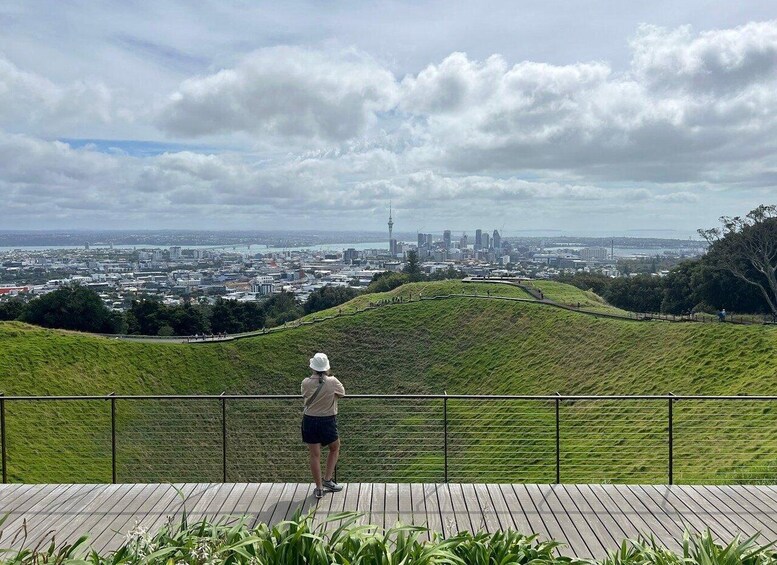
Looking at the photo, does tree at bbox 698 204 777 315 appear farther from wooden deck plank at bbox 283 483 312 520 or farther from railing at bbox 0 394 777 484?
wooden deck plank at bbox 283 483 312 520

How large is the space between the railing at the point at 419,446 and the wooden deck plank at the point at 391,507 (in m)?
6.75

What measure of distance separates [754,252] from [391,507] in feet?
133

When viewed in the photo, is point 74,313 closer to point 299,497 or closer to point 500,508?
point 299,497

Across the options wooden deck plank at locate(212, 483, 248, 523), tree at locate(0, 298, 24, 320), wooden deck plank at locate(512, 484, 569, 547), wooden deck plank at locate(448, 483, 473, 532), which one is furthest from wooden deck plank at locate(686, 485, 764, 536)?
tree at locate(0, 298, 24, 320)

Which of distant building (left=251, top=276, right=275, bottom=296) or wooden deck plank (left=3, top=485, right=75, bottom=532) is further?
distant building (left=251, top=276, right=275, bottom=296)

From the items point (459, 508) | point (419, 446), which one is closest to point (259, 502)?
point (459, 508)

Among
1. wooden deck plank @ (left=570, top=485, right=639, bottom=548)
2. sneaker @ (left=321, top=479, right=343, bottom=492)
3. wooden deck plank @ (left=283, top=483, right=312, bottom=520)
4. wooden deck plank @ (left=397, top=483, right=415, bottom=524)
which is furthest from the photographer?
sneaker @ (left=321, top=479, right=343, bottom=492)

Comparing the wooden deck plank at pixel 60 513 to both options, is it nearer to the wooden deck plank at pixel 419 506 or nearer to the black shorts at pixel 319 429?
the black shorts at pixel 319 429

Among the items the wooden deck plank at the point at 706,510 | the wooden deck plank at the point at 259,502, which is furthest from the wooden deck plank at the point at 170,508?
the wooden deck plank at the point at 706,510

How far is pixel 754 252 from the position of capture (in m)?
38.6

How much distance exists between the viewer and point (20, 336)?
25953 millimetres

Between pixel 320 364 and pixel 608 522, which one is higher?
pixel 320 364

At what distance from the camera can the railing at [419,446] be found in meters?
14.0

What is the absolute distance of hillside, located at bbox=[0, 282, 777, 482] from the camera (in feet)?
51.1
